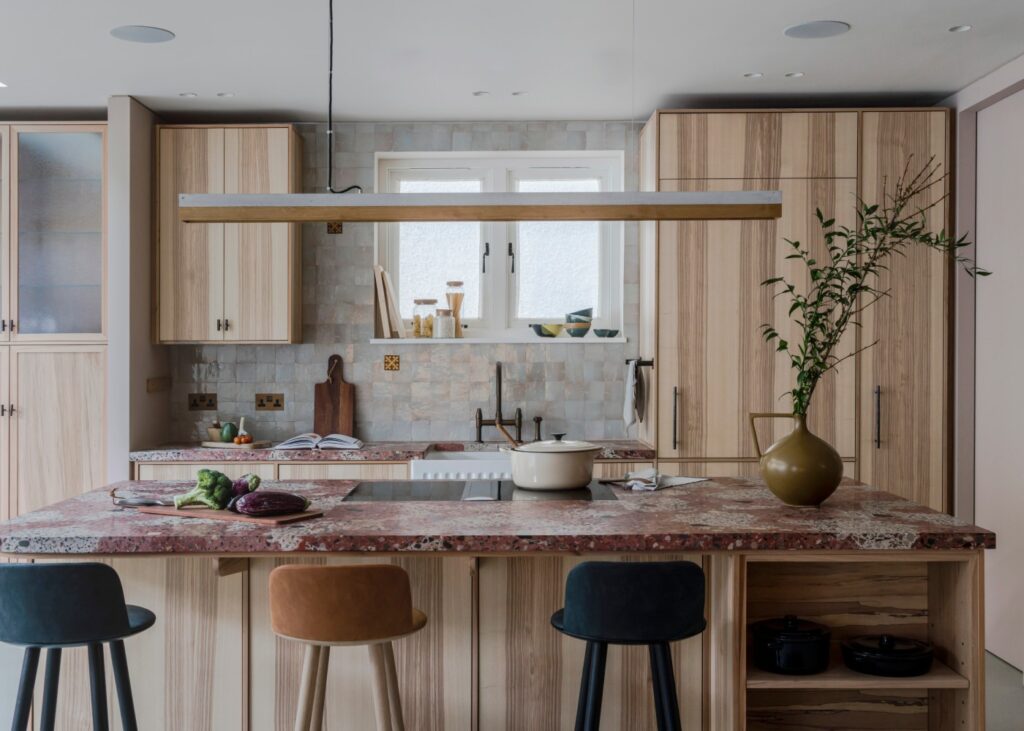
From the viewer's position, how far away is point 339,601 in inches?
84.7

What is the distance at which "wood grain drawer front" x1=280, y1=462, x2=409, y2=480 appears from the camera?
445 centimetres

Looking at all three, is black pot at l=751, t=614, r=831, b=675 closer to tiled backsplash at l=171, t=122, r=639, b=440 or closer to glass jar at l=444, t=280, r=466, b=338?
tiled backsplash at l=171, t=122, r=639, b=440

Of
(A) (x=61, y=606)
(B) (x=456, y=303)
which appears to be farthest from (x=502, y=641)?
(B) (x=456, y=303)

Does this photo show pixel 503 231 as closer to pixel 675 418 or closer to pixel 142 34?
pixel 675 418

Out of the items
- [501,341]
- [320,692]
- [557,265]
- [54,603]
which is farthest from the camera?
[557,265]

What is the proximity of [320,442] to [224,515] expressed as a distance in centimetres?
208

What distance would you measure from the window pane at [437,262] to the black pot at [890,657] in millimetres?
3031

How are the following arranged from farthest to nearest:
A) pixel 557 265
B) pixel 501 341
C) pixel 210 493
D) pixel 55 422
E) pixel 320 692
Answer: pixel 557 265
pixel 501 341
pixel 55 422
pixel 210 493
pixel 320 692

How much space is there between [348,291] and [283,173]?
0.73 metres

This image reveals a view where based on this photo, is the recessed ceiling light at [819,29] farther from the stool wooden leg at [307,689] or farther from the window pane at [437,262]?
the stool wooden leg at [307,689]

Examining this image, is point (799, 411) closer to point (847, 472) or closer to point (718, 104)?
point (847, 472)

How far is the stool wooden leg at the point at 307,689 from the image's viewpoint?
2.28 meters

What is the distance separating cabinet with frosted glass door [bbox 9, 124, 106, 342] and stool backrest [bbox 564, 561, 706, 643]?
332 centimetres

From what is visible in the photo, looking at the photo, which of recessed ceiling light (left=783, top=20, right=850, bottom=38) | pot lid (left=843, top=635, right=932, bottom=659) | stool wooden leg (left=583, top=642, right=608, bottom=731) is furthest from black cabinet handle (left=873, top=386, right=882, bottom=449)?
stool wooden leg (left=583, top=642, right=608, bottom=731)
